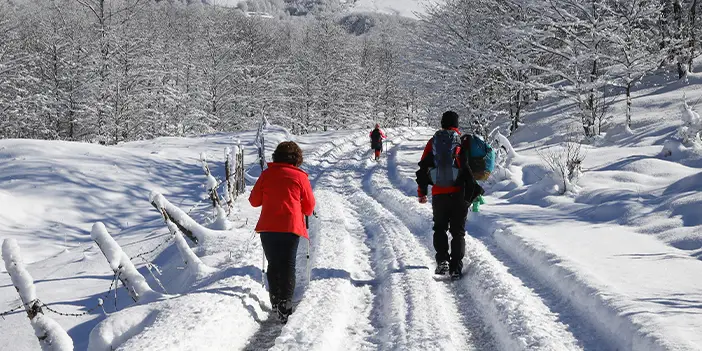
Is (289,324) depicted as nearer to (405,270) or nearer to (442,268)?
(405,270)

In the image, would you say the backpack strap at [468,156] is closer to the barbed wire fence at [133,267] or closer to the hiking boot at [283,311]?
the hiking boot at [283,311]

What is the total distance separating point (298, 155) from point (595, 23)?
14.2 metres

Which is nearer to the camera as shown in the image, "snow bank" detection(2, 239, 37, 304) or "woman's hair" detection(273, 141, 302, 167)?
"snow bank" detection(2, 239, 37, 304)

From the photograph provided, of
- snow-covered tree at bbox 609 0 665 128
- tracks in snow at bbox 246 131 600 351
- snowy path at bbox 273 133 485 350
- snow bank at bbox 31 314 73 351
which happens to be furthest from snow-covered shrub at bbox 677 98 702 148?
snow bank at bbox 31 314 73 351

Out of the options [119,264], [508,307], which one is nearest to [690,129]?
[508,307]

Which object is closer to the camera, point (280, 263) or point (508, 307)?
point (508, 307)

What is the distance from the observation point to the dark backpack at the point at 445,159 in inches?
233

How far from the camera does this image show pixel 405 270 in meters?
→ 6.04

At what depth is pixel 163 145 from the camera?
2327cm

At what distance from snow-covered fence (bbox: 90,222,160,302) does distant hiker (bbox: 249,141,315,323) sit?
4.06 ft

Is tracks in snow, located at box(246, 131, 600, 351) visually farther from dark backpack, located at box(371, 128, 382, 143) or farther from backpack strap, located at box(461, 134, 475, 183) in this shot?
dark backpack, located at box(371, 128, 382, 143)

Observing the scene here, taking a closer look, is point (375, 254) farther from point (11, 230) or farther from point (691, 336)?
point (11, 230)

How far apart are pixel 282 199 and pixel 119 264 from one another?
5.84 ft

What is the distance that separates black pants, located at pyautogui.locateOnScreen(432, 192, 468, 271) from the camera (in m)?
5.94
